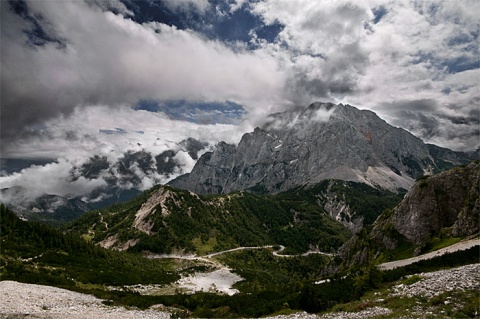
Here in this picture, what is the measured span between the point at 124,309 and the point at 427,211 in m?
94.8

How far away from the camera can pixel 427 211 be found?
337 ft

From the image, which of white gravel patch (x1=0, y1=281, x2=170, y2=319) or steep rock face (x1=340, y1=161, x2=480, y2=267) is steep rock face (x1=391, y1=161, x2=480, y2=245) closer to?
steep rock face (x1=340, y1=161, x2=480, y2=267)

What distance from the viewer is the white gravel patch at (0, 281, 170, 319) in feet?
140

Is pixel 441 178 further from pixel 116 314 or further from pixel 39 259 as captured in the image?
pixel 39 259

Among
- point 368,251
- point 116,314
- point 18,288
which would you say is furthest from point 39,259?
point 368,251

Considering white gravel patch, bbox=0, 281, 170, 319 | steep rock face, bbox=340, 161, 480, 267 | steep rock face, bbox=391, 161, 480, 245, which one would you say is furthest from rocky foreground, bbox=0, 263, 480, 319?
steep rock face, bbox=391, 161, 480, 245

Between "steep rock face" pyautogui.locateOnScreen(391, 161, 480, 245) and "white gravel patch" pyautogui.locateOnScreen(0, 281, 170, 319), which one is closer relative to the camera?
"white gravel patch" pyautogui.locateOnScreen(0, 281, 170, 319)

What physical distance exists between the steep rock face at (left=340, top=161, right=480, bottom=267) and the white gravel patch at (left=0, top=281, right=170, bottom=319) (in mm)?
73866

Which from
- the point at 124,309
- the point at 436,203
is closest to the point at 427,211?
the point at 436,203

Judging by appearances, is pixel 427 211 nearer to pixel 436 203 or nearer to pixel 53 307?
pixel 436 203

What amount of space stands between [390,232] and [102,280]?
98489 mm

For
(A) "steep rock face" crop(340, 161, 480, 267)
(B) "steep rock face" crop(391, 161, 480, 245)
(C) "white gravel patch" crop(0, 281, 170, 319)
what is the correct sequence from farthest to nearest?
1. (B) "steep rock face" crop(391, 161, 480, 245)
2. (A) "steep rock face" crop(340, 161, 480, 267)
3. (C) "white gravel patch" crop(0, 281, 170, 319)

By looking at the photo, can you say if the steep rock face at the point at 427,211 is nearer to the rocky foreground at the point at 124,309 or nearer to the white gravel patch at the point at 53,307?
the rocky foreground at the point at 124,309

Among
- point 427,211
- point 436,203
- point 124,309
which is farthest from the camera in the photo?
point 427,211
